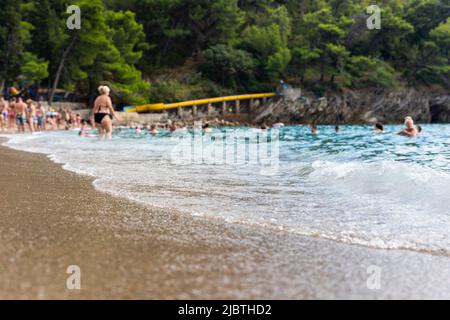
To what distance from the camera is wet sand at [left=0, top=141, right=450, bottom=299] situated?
6.64 feet

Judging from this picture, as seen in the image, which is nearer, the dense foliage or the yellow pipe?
the yellow pipe

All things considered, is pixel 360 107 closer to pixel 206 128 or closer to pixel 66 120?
pixel 206 128

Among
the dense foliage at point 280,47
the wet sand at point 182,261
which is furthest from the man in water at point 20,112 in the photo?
the dense foliage at point 280,47

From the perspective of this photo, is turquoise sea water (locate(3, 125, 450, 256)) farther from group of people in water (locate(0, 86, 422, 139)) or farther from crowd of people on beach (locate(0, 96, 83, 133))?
crowd of people on beach (locate(0, 96, 83, 133))

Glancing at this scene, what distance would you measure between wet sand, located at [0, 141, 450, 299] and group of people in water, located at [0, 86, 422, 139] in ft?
24.8

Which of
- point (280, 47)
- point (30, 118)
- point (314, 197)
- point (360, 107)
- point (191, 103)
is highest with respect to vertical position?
point (280, 47)

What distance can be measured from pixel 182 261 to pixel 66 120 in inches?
1101

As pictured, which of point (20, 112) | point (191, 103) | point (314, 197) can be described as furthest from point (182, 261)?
point (191, 103)

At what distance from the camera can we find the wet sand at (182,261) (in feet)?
6.64

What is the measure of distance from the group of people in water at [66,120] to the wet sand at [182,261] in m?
7.57

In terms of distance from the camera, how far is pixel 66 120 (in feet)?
93.5

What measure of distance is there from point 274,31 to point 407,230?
46.9m

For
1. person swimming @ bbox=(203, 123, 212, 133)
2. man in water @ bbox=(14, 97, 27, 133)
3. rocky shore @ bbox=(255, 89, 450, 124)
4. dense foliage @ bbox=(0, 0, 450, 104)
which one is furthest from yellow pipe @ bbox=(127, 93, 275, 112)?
man in water @ bbox=(14, 97, 27, 133)
